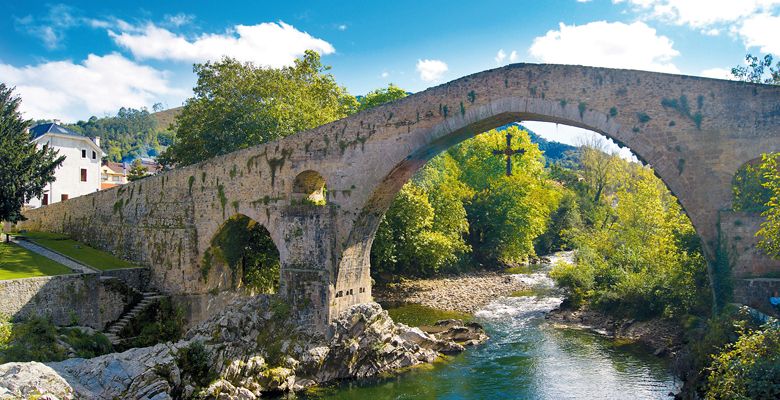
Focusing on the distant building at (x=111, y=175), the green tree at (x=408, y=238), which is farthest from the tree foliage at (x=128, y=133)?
the green tree at (x=408, y=238)

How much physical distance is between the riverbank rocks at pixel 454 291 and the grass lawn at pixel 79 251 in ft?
38.1

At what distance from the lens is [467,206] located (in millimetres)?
39500

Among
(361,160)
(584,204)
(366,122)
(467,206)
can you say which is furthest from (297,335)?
(584,204)

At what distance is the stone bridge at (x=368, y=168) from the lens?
1326cm

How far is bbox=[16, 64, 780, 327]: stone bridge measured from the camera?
522 inches

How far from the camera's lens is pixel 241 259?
2244 cm

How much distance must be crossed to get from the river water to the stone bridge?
327 centimetres

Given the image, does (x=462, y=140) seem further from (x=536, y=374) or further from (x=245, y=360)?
(x=245, y=360)

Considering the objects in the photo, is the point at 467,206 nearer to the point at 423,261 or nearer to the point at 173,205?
the point at 423,261

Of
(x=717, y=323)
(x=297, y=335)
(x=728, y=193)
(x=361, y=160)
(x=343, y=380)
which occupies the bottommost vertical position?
(x=343, y=380)

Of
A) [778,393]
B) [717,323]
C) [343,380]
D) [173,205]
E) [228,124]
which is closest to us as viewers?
[778,393]

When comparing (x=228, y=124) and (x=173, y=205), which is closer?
(x=173, y=205)

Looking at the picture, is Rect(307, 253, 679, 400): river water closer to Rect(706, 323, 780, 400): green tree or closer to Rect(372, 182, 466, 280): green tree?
Rect(706, 323, 780, 400): green tree

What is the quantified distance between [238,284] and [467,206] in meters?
20.4
